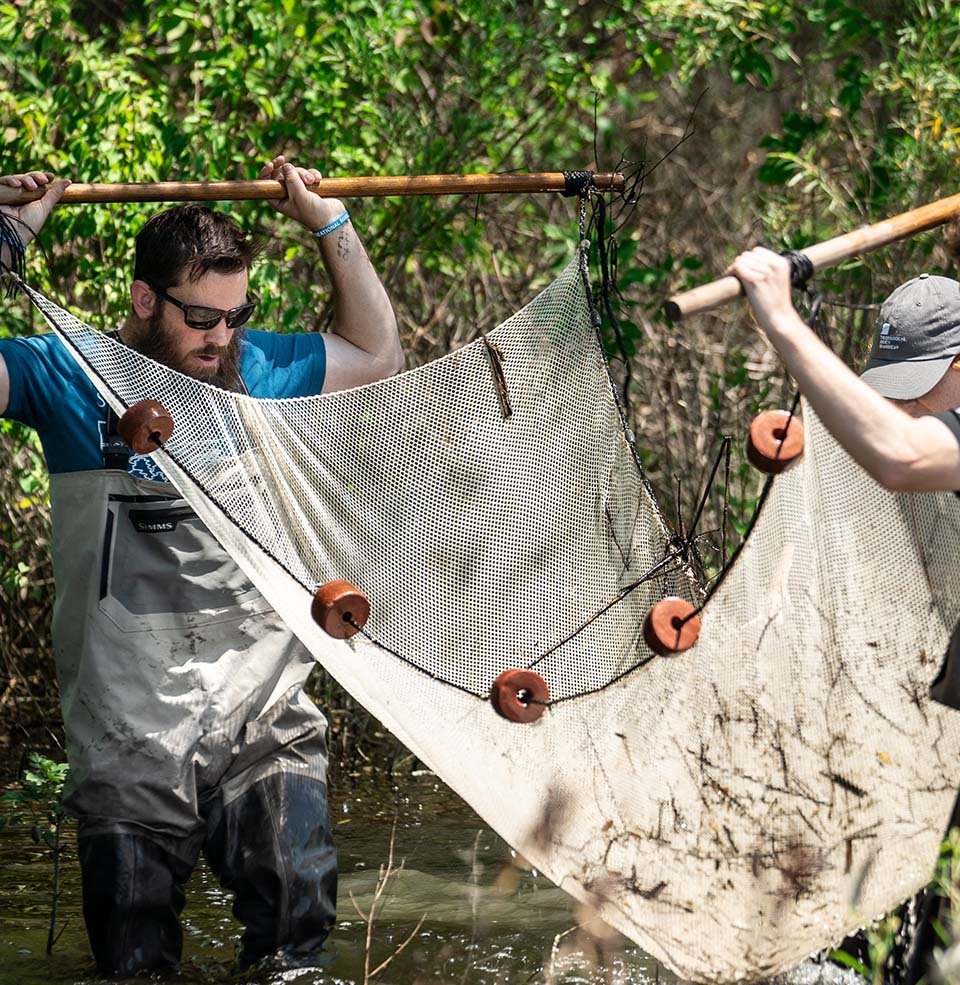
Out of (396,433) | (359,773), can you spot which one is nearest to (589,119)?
(359,773)

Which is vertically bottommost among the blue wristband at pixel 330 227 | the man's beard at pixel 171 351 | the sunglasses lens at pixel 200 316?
the man's beard at pixel 171 351

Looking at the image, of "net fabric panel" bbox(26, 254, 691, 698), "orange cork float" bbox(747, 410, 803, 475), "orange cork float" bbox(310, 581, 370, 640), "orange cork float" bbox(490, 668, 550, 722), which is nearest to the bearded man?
"net fabric panel" bbox(26, 254, 691, 698)

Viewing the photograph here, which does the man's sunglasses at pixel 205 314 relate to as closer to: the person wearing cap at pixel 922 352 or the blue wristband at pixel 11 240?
the blue wristband at pixel 11 240

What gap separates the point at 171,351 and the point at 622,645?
50.2 inches

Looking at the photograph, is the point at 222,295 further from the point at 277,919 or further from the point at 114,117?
the point at 114,117

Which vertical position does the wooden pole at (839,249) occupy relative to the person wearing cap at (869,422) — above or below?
above

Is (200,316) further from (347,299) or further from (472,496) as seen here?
(472,496)

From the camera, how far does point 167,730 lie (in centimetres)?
320

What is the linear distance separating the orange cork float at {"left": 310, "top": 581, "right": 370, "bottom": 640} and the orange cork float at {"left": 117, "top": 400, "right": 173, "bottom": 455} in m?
0.47

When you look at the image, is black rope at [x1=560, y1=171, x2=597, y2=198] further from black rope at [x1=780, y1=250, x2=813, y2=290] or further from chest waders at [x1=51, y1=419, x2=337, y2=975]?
chest waders at [x1=51, y1=419, x2=337, y2=975]

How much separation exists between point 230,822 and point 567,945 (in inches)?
45.0

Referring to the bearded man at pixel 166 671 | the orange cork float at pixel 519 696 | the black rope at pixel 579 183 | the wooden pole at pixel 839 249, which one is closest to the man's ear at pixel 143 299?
the bearded man at pixel 166 671

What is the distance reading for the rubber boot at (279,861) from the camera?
3297mm

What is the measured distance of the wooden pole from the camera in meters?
2.41
